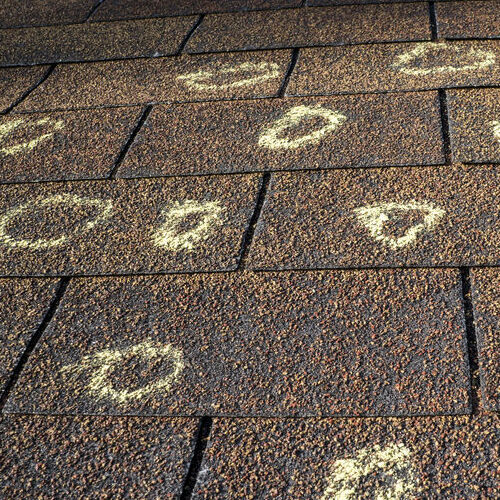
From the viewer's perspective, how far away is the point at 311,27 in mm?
4391

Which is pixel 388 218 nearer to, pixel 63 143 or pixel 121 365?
pixel 121 365

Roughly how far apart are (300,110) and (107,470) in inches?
80.8

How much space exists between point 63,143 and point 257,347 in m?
1.69

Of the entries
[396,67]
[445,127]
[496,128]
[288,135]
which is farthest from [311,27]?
[496,128]

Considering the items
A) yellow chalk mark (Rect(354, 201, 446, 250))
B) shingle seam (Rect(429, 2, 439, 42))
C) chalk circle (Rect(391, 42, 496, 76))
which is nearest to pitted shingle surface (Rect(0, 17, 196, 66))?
chalk circle (Rect(391, 42, 496, 76))

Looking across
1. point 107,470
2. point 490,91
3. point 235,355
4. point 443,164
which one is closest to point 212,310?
point 235,355

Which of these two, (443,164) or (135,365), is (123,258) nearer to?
(135,365)

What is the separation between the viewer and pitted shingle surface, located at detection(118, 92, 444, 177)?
3.12 metres

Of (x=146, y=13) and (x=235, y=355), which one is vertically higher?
(x=146, y=13)

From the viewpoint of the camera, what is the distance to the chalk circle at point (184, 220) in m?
2.72

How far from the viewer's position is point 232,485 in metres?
1.85

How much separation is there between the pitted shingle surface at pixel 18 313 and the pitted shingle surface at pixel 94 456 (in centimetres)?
26

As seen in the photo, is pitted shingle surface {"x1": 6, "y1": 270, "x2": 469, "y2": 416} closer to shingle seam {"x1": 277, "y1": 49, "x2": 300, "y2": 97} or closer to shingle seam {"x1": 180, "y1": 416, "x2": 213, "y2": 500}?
shingle seam {"x1": 180, "y1": 416, "x2": 213, "y2": 500}

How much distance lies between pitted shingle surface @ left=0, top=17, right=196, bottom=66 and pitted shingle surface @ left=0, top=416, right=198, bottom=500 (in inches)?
107
